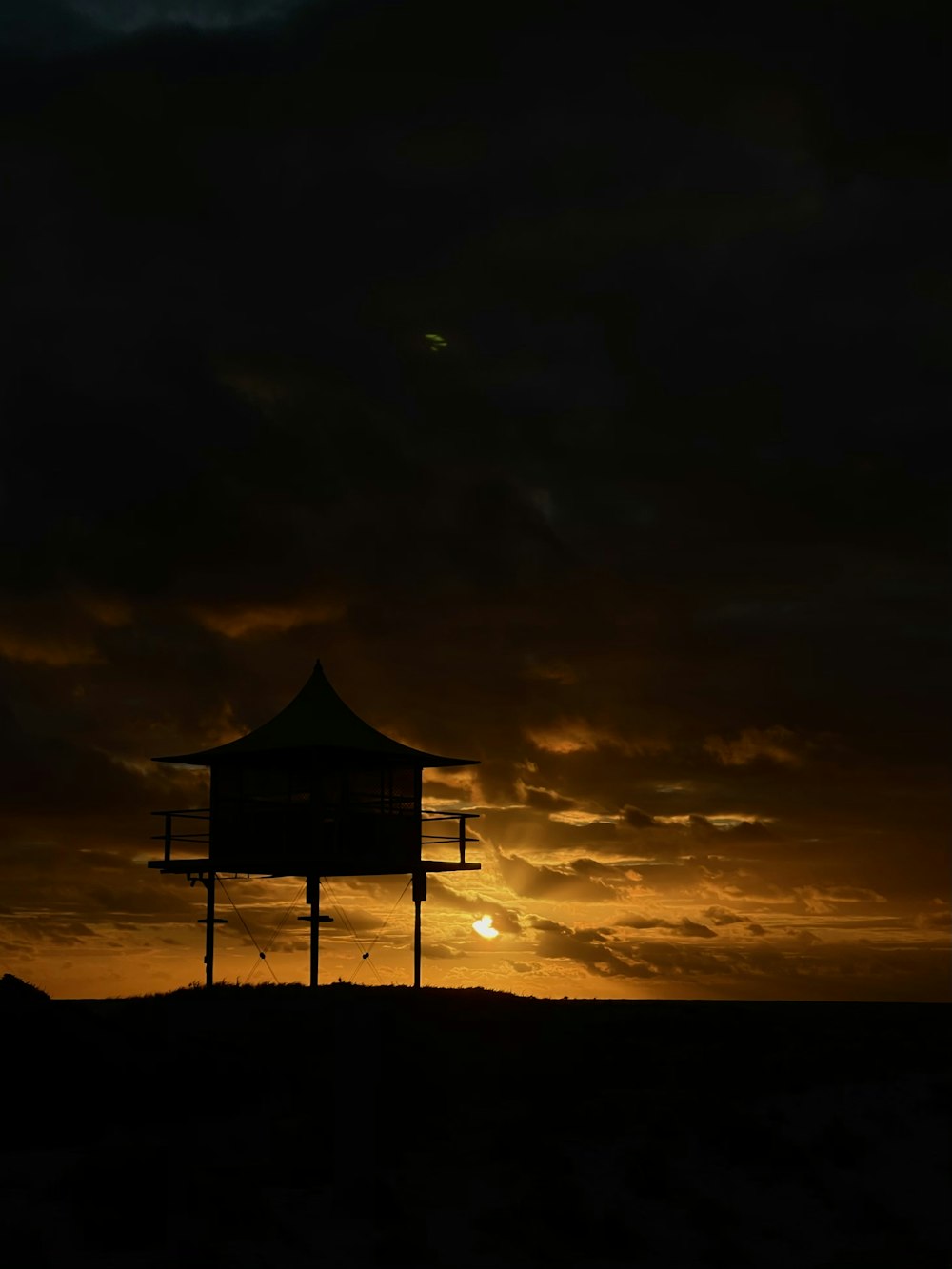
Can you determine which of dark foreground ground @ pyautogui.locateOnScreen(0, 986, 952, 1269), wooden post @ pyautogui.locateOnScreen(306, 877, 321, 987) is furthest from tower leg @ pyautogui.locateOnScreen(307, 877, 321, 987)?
dark foreground ground @ pyautogui.locateOnScreen(0, 986, 952, 1269)

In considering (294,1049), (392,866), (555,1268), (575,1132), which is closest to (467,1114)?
(575,1132)

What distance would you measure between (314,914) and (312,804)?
12.1 feet

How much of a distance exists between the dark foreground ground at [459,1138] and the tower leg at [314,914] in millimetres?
6240

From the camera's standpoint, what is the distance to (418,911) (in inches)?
1757

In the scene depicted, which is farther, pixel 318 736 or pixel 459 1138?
pixel 318 736

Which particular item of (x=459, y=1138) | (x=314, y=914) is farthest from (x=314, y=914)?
(x=459, y=1138)

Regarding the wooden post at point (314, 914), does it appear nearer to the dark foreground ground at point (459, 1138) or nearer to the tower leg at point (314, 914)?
the tower leg at point (314, 914)

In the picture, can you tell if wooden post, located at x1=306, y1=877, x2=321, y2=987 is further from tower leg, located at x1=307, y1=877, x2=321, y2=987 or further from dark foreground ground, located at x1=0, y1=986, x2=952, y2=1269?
dark foreground ground, located at x1=0, y1=986, x2=952, y2=1269

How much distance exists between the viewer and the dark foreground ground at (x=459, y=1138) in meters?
22.0

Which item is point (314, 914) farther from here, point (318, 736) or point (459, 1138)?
point (459, 1138)

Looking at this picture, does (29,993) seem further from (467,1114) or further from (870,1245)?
(870,1245)

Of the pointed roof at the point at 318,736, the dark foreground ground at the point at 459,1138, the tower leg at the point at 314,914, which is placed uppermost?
the pointed roof at the point at 318,736

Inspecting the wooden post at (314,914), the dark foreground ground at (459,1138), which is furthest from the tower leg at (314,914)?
the dark foreground ground at (459,1138)

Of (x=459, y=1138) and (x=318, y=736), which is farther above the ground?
(x=318, y=736)
